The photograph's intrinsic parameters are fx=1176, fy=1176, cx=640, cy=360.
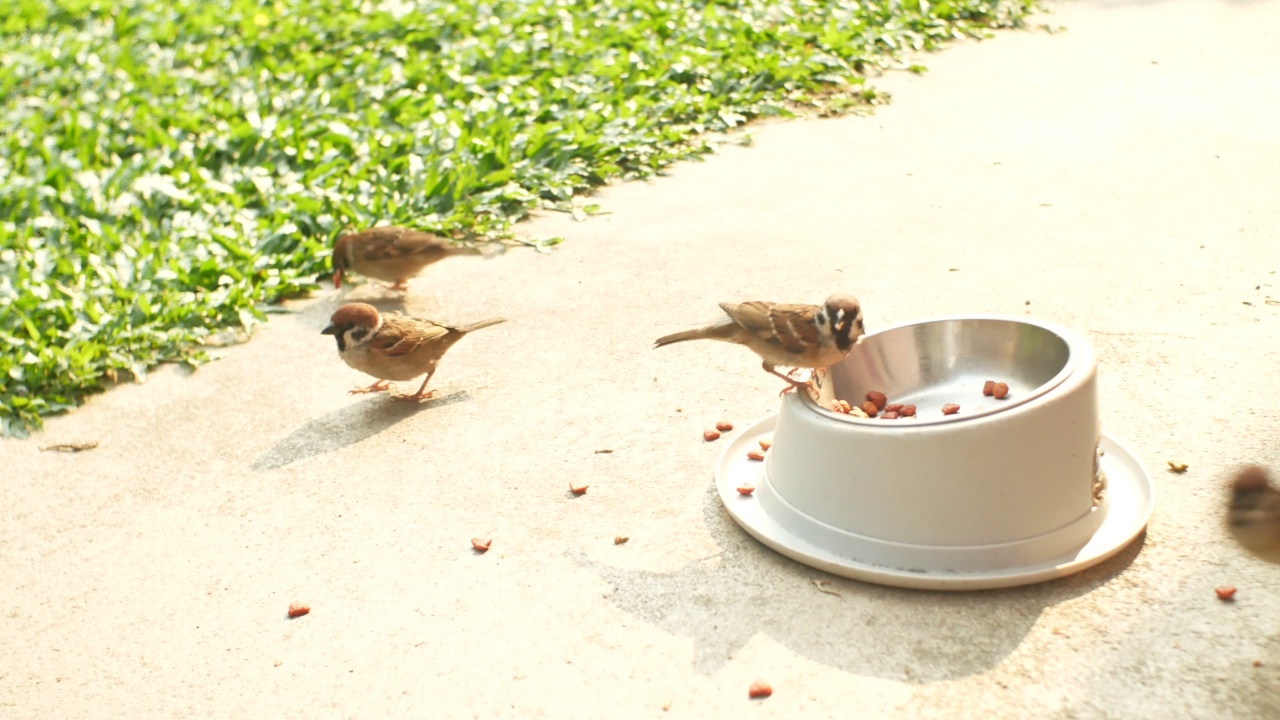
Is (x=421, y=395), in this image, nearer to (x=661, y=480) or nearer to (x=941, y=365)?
(x=661, y=480)

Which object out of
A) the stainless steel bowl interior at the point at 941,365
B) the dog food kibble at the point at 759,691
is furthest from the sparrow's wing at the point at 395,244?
the dog food kibble at the point at 759,691

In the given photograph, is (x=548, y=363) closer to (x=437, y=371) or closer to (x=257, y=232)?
(x=437, y=371)

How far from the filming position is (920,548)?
399 cm

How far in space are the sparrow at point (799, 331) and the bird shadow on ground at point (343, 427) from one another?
72.0 inches

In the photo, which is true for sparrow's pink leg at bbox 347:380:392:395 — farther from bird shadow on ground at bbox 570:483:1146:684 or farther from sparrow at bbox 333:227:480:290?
bird shadow on ground at bbox 570:483:1146:684

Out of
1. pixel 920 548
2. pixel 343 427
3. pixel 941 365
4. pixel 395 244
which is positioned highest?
pixel 941 365

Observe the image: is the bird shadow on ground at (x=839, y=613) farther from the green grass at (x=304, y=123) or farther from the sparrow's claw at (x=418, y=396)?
the green grass at (x=304, y=123)

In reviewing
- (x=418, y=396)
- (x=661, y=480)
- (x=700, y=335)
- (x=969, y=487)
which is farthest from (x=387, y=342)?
(x=969, y=487)

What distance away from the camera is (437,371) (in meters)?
6.51

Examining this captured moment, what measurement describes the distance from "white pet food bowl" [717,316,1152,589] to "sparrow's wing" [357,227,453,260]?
11.2ft

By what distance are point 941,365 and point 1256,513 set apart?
1360 millimetres

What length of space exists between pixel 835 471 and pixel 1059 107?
20.7 feet

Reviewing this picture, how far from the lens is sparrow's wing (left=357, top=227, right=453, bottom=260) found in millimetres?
7199

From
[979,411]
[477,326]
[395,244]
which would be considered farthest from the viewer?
[395,244]
